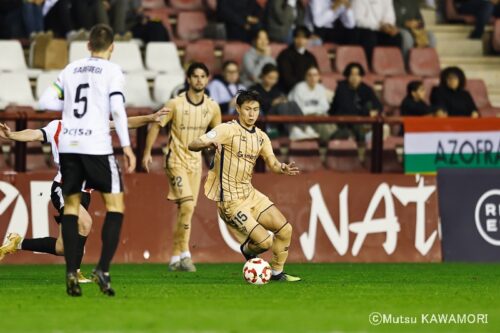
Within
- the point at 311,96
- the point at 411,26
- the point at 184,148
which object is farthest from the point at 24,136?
the point at 411,26

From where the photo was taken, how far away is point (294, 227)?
18.2 meters

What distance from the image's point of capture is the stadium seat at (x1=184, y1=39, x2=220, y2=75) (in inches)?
844

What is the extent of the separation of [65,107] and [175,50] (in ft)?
31.8

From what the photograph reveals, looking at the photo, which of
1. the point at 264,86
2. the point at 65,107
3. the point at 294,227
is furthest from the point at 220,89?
the point at 65,107

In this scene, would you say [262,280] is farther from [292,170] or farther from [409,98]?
[409,98]

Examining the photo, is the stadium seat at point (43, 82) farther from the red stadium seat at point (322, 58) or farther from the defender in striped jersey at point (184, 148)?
the red stadium seat at point (322, 58)

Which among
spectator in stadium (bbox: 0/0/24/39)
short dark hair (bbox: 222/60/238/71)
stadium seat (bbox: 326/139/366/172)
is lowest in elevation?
stadium seat (bbox: 326/139/366/172)

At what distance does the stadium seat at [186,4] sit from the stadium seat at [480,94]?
4473 mm

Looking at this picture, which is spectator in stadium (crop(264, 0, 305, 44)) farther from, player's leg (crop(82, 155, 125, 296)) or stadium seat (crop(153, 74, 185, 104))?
player's leg (crop(82, 155, 125, 296))

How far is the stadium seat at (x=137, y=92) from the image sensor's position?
20203mm

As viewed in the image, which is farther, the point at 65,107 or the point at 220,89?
the point at 220,89

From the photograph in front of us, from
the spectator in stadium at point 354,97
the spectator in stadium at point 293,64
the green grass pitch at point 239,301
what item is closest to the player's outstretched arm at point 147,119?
the green grass pitch at point 239,301

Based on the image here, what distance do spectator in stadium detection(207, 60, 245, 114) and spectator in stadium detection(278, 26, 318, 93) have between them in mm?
998

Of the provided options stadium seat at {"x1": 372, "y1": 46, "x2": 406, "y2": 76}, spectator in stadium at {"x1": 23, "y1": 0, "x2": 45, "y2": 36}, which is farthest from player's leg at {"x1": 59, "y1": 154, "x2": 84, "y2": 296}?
stadium seat at {"x1": 372, "y1": 46, "x2": 406, "y2": 76}
